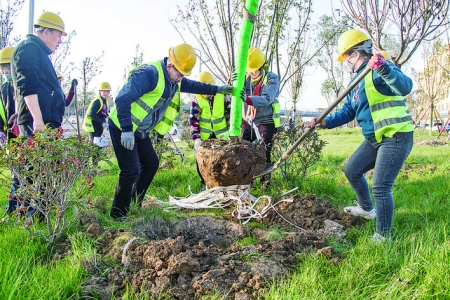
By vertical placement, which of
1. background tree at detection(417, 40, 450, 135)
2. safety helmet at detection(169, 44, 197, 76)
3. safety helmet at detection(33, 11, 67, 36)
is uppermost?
background tree at detection(417, 40, 450, 135)

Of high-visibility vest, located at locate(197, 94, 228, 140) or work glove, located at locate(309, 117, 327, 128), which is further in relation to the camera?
high-visibility vest, located at locate(197, 94, 228, 140)

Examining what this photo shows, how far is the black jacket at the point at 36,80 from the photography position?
3.20 m

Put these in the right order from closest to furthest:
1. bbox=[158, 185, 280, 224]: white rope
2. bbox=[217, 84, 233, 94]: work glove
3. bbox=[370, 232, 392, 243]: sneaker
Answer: bbox=[370, 232, 392, 243]: sneaker → bbox=[158, 185, 280, 224]: white rope → bbox=[217, 84, 233, 94]: work glove

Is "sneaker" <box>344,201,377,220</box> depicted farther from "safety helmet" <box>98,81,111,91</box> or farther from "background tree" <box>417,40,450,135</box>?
"background tree" <box>417,40,450,135</box>

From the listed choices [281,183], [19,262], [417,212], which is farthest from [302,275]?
[281,183]

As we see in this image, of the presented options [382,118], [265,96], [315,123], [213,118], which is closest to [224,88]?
[265,96]

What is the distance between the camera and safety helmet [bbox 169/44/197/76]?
134 inches

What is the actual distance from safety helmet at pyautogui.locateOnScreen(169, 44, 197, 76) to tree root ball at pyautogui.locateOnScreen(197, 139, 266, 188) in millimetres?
827

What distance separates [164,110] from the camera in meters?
3.74

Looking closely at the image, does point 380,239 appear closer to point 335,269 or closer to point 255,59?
point 335,269

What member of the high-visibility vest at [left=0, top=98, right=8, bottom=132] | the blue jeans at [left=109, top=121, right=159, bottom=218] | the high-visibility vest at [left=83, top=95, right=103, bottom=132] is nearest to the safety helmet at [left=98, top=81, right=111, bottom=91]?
the high-visibility vest at [left=83, top=95, right=103, bottom=132]

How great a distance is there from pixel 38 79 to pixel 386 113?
3.13 metres

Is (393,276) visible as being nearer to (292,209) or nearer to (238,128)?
(292,209)

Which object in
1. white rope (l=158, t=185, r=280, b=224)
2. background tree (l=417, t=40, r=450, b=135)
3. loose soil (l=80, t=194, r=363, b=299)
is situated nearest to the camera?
loose soil (l=80, t=194, r=363, b=299)
